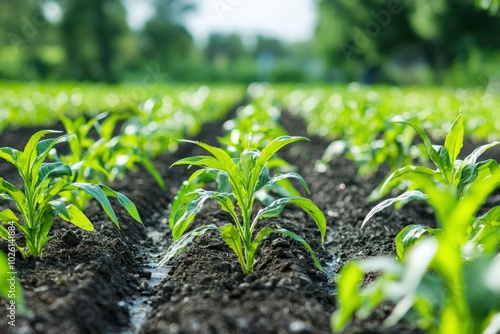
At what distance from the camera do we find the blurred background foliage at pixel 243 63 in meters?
33.8

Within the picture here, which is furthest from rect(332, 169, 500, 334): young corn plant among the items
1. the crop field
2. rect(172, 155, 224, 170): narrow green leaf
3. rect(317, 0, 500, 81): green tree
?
rect(317, 0, 500, 81): green tree

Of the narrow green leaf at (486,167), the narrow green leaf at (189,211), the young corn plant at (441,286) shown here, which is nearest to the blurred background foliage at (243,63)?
the narrow green leaf at (486,167)

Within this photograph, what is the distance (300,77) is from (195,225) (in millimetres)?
46141

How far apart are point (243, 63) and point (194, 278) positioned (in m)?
54.5

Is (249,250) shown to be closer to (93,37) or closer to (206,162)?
(206,162)

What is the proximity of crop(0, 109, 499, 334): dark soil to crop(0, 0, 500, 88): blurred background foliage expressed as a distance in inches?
955

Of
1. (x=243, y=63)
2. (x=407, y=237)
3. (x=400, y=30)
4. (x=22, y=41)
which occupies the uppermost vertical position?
(x=400, y=30)

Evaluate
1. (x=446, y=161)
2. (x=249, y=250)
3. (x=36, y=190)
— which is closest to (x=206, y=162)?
(x=249, y=250)

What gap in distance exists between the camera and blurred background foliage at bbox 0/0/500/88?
33.8 m

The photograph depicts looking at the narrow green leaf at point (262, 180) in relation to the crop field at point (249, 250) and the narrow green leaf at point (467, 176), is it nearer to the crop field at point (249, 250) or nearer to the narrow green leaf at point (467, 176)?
the crop field at point (249, 250)

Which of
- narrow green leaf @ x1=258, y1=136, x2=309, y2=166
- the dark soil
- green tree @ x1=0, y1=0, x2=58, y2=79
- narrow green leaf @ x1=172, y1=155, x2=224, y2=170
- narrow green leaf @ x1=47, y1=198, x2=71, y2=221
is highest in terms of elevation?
green tree @ x1=0, y1=0, x2=58, y2=79

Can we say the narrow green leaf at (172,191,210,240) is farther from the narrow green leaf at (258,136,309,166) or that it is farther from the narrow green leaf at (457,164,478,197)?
the narrow green leaf at (457,164,478,197)

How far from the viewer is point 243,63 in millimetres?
56750

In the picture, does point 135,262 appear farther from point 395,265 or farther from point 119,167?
point 395,265
